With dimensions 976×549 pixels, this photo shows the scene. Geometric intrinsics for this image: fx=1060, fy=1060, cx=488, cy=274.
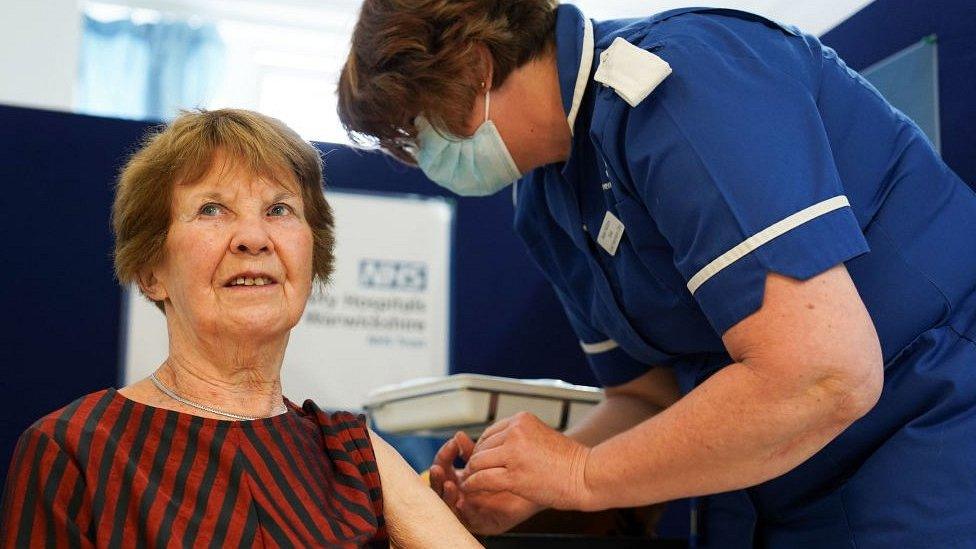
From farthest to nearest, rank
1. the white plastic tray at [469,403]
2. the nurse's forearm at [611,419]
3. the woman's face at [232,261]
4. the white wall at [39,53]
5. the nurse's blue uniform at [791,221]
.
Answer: the white wall at [39,53]
the white plastic tray at [469,403]
the nurse's forearm at [611,419]
the woman's face at [232,261]
the nurse's blue uniform at [791,221]

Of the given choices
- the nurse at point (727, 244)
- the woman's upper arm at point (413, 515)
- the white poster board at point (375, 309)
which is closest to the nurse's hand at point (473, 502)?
the nurse at point (727, 244)

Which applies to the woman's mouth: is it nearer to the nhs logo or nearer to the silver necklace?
the silver necklace

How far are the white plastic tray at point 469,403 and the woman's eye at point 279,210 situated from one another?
0.61m

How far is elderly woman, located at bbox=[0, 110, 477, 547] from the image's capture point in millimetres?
1107

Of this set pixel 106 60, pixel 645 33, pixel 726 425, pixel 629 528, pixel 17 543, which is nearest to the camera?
pixel 17 543

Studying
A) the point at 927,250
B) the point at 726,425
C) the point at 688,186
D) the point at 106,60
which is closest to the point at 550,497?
the point at 726,425

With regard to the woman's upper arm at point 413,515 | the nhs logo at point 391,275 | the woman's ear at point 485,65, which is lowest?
the woman's upper arm at point 413,515

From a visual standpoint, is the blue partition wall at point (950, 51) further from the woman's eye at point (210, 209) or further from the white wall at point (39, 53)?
the white wall at point (39, 53)

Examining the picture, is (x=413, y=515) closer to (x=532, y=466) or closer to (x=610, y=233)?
(x=532, y=466)

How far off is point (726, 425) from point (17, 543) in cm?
74

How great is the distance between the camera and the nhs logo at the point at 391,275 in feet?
7.53

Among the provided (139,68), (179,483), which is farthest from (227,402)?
(139,68)

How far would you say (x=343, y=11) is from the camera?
188 inches

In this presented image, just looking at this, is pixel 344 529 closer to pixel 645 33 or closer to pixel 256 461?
pixel 256 461
